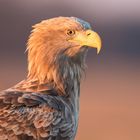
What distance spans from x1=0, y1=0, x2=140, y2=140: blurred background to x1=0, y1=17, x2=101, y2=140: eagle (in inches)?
284

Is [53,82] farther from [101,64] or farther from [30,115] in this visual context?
[101,64]

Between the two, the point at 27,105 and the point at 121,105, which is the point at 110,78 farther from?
the point at 27,105

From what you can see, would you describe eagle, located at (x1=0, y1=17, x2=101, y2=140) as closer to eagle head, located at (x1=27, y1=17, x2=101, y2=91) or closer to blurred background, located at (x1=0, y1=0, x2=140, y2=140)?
eagle head, located at (x1=27, y1=17, x2=101, y2=91)

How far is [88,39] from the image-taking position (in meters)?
11.5

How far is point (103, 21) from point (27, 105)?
Answer: 3080cm

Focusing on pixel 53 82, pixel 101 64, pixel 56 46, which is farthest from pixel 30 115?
pixel 101 64

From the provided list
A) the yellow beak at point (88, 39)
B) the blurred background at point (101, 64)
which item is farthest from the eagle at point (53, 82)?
the blurred background at point (101, 64)

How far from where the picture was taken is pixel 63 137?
10953 mm

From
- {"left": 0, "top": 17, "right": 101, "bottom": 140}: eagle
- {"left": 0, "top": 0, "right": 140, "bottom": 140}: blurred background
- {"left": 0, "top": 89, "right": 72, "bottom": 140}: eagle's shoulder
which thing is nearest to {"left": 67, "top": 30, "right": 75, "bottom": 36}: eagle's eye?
{"left": 0, "top": 17, "right": 101, "bottom": 140}: eagle

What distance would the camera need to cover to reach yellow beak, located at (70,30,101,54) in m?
11.5

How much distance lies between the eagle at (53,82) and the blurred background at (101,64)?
7.21m

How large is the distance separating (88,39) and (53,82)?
0.62 m

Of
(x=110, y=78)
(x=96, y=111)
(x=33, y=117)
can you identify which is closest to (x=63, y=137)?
(x=33, y=117)

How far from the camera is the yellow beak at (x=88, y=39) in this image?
451 inches
